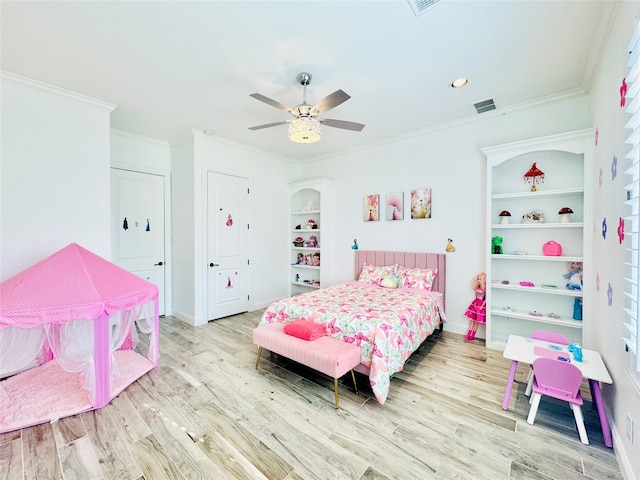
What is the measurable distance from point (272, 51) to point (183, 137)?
8.53 ft

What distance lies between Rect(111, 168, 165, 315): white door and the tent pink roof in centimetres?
157

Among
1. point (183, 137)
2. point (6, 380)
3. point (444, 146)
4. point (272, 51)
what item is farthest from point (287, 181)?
point (6, 380)

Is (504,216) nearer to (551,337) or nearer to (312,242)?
(551,337)

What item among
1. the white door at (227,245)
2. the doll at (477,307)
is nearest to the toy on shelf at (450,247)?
the doll at (477,307)

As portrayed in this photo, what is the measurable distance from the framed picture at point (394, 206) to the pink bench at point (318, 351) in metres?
2.50

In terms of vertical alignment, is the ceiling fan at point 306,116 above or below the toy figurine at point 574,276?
above

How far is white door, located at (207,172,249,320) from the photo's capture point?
14.2 ft

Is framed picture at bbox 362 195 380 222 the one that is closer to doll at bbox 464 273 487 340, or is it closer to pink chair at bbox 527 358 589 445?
doll at bbox 464 273 487 340

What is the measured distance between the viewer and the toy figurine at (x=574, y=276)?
296 cm

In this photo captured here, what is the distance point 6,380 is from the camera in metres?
2.51

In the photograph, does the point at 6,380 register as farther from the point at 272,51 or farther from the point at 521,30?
the point at 521,30

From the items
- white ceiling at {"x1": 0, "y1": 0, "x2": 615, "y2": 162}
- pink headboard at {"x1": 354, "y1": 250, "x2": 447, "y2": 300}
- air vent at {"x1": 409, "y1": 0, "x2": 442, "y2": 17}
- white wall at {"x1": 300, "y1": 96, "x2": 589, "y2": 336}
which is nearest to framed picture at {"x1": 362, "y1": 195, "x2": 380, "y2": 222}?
white wall at {"x1": 300, "y1": 96, "x2": 589, "y2": 336}

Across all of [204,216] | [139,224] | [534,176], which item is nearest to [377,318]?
[534,176]

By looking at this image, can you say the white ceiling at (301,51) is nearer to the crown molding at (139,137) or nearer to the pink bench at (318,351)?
the crown molding at (139,137)
